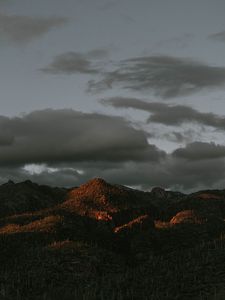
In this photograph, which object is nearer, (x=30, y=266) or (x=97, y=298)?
(x=97, y=298)

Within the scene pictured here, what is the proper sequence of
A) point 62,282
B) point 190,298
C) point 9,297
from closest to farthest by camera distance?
point 190,298 < point 9,297 < point 62,282

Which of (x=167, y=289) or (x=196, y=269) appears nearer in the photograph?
(x=167, y=289)

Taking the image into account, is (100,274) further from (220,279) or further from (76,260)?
(220,279)

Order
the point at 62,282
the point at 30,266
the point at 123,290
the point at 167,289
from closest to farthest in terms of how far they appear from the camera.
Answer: the point at 167,289 < the point at 123,290 < the point at 62,282 < the point at 30,266

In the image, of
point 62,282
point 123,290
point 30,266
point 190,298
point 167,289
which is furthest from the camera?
point 30,266

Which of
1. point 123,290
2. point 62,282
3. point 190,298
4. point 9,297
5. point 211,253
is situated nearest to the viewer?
point 190,298

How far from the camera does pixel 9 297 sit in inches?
5453

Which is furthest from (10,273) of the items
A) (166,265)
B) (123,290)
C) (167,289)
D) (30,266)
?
(167,289)

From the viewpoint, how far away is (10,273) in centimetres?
17688

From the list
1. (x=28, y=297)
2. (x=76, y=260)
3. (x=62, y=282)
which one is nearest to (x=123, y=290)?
(x=28, y=297)

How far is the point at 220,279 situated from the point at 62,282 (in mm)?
64295

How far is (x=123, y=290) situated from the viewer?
12606cm

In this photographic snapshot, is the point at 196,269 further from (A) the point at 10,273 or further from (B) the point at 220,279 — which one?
(A) the point at 10,273

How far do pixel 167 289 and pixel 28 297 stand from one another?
39.9 metres
